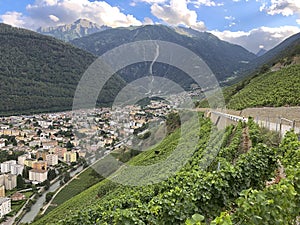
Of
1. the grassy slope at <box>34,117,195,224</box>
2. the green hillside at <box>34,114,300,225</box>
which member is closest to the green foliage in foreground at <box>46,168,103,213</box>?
the grassy slope at <box>34,117,195,224</box>

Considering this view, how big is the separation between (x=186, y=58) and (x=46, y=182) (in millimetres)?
31119

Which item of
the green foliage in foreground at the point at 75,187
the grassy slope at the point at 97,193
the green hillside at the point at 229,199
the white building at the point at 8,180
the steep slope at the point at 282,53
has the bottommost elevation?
the white building at the point at 8,180

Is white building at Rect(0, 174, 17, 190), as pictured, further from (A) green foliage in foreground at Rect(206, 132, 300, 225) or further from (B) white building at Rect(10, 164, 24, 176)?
(A) green foliage in foreground at Rect(206, 132, 300, 225)

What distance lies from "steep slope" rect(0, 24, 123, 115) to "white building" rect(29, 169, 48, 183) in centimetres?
4508

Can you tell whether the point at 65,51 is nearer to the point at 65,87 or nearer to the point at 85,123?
the point at 65,87

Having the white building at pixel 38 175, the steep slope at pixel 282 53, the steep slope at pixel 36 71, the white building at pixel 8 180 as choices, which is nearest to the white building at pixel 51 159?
the white building at pixel 38 175

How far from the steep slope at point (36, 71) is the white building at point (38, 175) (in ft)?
148

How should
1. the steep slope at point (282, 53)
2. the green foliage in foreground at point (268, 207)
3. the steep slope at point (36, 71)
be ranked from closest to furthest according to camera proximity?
1. the green foliage in foreground at point (268, 207)
2. the steep slope at point (282, 53)
3. the steep slope at point (36, 71)

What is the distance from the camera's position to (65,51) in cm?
12525

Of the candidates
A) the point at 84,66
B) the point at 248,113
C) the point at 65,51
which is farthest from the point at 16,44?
the point at 248,113

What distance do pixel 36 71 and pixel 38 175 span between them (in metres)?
78.0

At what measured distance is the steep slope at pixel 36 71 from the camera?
89250 millimetres

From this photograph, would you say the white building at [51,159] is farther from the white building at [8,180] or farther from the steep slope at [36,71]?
the steep slope at [36,71]

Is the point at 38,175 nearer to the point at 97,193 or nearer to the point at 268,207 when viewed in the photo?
the point at 97,193
